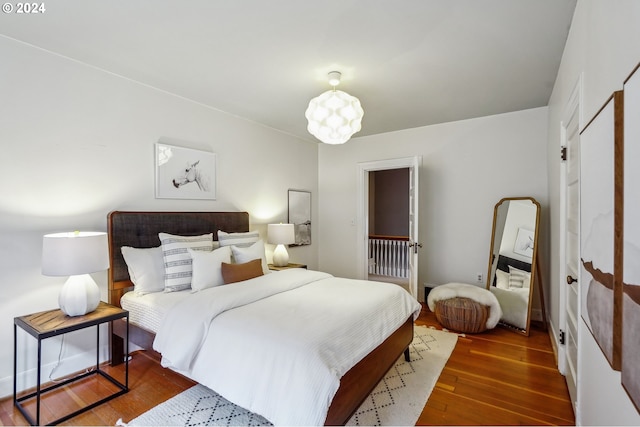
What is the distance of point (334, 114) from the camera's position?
2.63 meters

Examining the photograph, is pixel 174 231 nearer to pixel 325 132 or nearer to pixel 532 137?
pixel 325 132

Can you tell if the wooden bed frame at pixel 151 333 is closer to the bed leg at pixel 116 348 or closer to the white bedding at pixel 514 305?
the bed leg at pixel 116 348

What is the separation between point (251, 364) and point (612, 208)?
68.0 inches

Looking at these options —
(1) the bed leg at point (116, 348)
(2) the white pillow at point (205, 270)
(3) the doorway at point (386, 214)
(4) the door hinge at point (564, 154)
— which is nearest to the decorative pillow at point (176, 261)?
(2) the white pillow at point (205, 270)

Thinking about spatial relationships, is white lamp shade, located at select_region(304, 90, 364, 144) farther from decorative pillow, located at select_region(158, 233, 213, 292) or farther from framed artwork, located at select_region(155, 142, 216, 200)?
decorative pillow, located at select_region(158, 233, 213, 292)

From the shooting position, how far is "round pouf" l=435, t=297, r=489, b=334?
333cm

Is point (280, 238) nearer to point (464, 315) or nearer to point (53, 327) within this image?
point (464, 315)

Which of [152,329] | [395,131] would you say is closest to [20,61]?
[152,329]

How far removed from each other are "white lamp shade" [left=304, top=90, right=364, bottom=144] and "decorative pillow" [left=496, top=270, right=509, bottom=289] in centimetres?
252

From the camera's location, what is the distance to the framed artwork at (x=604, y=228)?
1.03 meters

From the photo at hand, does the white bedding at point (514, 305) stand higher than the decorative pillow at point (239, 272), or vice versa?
the decorative pillow at point (239, 272)

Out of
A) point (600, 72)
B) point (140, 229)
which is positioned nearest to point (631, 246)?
point (600, 72)

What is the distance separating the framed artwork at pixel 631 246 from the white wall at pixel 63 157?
3316 mm

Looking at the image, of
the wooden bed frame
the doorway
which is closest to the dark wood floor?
the wooden bed frame
